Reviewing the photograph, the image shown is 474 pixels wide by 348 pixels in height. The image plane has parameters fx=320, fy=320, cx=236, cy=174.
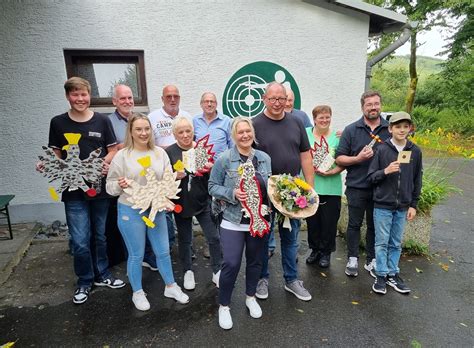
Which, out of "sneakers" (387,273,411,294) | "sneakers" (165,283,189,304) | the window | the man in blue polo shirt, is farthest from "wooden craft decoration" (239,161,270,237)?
the window

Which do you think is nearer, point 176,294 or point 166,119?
point 176,294

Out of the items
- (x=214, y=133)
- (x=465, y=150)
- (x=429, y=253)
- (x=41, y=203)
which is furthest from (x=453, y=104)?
(x=41, y=203)

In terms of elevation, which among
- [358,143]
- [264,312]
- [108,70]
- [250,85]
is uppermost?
[108,70]

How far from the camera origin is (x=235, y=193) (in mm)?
2637

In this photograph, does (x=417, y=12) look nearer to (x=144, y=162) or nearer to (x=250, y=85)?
(x=250, y=85)

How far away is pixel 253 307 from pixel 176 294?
31.9 inches

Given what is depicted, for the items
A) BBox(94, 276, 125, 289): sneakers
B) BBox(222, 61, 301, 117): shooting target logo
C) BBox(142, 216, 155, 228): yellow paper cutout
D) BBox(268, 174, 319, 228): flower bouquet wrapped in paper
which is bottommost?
BBox(94, 276, 125, 289): sneakers

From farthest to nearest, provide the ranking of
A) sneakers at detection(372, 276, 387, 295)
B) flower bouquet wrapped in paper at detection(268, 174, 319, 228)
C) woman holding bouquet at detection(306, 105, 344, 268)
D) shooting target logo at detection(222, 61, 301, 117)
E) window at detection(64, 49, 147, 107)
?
shooting target logo at detection(222, 61, 301, 117) < window at detection(64, 49, 147, 107) < woman holding bouquet at detection(306, 105, 344, 268) < sneakers at detection(372, 276, 387, 295) < flower bouquet wrapped in paper at detection(268, 174, 319, 228)

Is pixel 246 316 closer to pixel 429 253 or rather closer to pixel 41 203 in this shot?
pixel 429 253

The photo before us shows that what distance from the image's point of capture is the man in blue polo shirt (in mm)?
3864

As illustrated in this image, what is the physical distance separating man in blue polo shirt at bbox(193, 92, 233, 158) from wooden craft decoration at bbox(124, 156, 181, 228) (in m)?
1.04

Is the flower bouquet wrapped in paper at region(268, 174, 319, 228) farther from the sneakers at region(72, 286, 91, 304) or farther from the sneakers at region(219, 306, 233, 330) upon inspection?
the sneakers at region(72, 286, 91, 304)

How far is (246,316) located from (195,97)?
348 centimetres

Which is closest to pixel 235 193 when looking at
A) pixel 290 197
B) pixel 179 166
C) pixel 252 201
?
pixel 252 201
